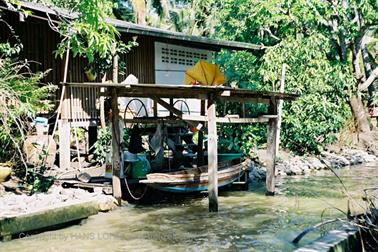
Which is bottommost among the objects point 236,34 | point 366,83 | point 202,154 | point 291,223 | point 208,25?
point 291,223

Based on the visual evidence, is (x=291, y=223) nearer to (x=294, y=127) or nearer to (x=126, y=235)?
(x=126, y=235)

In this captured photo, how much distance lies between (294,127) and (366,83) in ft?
17.7

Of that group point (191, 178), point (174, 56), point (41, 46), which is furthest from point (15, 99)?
point (174, 56)

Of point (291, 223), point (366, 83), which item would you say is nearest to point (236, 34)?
point (366, 83)

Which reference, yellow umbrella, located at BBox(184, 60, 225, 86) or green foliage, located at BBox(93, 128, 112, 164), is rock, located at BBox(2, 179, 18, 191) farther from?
yellow umbrella, located at BBox(184, 60, 225, 86)

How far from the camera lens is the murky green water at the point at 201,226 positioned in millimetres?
7953

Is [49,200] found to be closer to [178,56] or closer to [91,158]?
[91,158]

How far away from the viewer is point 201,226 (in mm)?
9266

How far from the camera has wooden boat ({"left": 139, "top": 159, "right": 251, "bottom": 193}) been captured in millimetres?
10281

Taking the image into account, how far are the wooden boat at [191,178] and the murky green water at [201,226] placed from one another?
18.0 inches

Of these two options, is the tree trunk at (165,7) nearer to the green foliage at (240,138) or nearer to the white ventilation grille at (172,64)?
the white ventilation grille at (172,64)

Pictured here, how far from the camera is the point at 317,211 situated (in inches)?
416

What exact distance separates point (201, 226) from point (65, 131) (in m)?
5.23

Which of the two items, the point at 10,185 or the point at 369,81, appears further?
the point at 369,81
